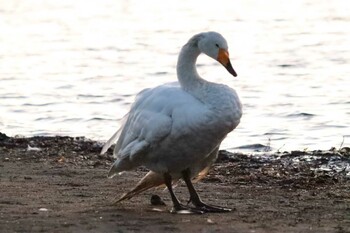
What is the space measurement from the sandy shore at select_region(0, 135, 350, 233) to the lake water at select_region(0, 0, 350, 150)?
1.42m

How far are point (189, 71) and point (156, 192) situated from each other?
1481 millimetres

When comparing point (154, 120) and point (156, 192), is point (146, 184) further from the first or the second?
point (156, 192)

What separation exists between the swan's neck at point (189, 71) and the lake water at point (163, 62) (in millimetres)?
4041

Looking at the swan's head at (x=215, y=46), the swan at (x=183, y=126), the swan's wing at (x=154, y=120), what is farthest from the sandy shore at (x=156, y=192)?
the swan's head at (x=215, y=46)

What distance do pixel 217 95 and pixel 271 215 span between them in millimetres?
1139

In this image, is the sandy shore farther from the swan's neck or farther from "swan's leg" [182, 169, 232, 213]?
the swan's neck

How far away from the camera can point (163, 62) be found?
2169 cm

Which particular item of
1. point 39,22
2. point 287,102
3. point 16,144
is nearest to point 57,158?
point 16,144

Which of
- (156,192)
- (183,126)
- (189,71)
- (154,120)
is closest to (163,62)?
(156,192)

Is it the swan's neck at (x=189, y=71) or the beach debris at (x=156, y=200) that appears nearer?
the swan's neck at (x=189, y=71)

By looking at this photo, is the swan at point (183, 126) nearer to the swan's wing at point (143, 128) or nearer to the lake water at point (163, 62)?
the swan's wing at point (143, 128)

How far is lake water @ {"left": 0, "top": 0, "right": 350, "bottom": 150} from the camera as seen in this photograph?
52.0 feet

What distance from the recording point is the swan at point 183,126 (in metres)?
9.52

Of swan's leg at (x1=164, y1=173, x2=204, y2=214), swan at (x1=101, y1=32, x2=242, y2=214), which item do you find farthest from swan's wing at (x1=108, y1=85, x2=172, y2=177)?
swan's leg at (x1=164, y1=173, x2=204, y2=214)
